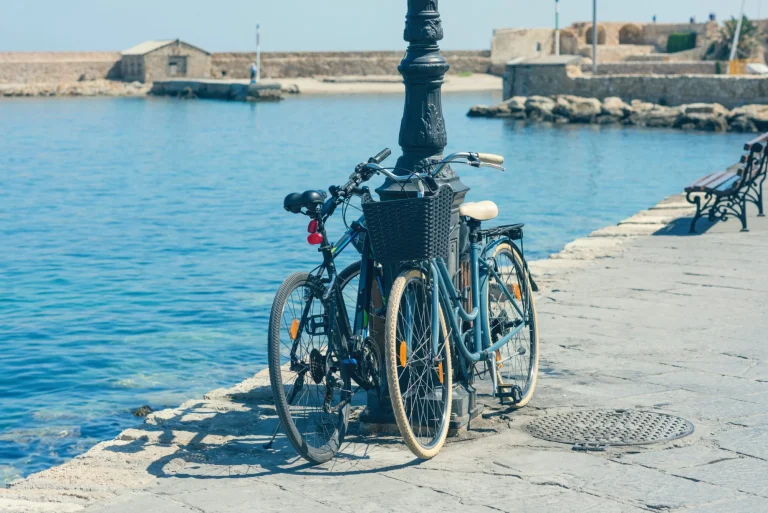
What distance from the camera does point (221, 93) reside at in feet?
239

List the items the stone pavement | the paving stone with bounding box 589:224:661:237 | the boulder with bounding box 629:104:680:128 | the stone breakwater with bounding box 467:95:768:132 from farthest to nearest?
1. the boulder with bounding box 629:104:680:128
2. the stone breakwater with bounding box 467:95:768:132
3. the paving stone with bounding box 589:224:661:237
4. the stone pavement

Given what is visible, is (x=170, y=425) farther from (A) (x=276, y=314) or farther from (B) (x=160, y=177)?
(B) (x=160, y=177)

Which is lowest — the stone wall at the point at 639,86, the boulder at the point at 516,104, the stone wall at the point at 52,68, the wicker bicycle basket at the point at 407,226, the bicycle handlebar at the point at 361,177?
the wicker bicycle basket at the point at 407,226

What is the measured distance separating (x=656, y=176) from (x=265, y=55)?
59.9 m

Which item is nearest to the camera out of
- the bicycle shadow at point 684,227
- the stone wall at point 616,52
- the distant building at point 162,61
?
the bicycle shadow at point 684,227

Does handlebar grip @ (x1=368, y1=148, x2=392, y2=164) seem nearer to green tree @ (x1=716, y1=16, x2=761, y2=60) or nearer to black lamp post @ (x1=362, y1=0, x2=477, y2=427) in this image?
black lamp post @ (x1=362, y1=0, x2=477, y2=427)

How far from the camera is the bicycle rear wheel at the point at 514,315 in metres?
5.34

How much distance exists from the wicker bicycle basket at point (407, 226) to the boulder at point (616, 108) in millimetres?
40412

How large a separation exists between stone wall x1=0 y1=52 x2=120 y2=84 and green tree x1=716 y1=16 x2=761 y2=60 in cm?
4323

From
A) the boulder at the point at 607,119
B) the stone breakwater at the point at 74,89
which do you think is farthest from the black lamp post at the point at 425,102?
the stone breakwater at the point at 74,89

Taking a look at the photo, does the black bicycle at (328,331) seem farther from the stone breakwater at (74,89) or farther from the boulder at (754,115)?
the stone breakwater at (74,89)

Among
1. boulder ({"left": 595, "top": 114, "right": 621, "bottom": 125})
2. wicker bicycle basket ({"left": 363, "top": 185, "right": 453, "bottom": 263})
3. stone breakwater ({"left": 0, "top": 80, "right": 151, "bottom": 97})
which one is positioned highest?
stone breakwater ({"left": 0, "top": 80, "right": 151, "bottom": 97})

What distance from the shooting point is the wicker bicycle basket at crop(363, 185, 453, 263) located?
4.31m

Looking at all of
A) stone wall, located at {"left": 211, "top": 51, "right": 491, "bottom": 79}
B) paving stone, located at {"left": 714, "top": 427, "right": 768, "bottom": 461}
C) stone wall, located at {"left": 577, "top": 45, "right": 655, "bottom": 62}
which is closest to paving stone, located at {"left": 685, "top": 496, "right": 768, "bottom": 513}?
paving stone, located at {"left": 714, "top": 427, "right": 768, "bottom": 461}
